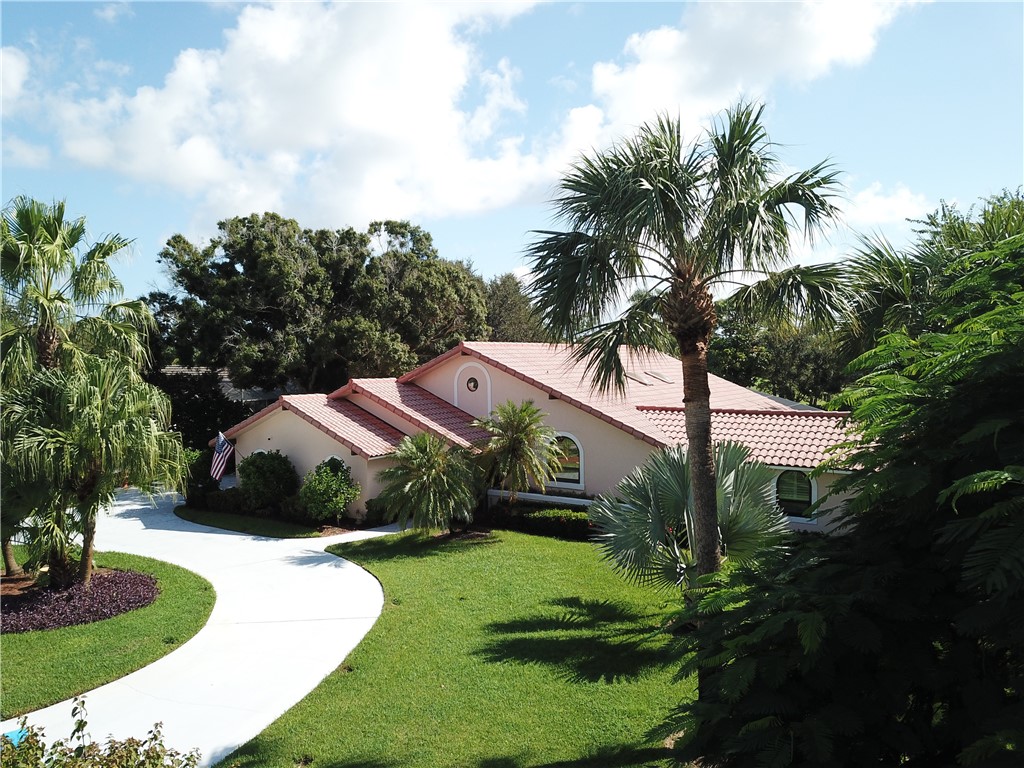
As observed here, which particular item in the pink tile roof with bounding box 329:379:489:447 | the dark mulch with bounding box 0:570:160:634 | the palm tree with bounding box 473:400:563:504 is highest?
the pink tile roof with bounding box 329:379:489:447

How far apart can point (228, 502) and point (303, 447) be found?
10.3 ft

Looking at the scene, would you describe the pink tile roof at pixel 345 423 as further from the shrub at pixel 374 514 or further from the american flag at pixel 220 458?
the shrub at pixel 374 514

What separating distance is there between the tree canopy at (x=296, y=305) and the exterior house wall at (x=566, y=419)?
9396 millimetres

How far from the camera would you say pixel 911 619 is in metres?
3.86

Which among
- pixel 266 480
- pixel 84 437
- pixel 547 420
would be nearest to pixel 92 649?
pixel 84 437

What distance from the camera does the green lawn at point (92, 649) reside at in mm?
9195

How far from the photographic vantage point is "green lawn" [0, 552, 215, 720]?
920cm

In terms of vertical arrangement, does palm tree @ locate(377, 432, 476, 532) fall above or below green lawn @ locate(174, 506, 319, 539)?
above

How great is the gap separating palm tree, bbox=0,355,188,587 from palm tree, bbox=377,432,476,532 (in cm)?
570

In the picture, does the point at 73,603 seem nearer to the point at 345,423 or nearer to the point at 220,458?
the point at 345,423

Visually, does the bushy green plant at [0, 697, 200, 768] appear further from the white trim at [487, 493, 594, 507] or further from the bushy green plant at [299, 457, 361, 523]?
the white trim at [487, 493, 594, 507]

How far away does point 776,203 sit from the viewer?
8.42 m

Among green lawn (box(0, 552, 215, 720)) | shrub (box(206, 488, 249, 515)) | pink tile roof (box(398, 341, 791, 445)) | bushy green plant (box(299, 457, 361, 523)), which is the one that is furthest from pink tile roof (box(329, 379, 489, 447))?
green lawn (box(0, 552, 215, 720))

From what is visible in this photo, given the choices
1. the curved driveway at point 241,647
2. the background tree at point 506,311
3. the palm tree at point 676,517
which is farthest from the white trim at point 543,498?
the background tree at point 506,311
